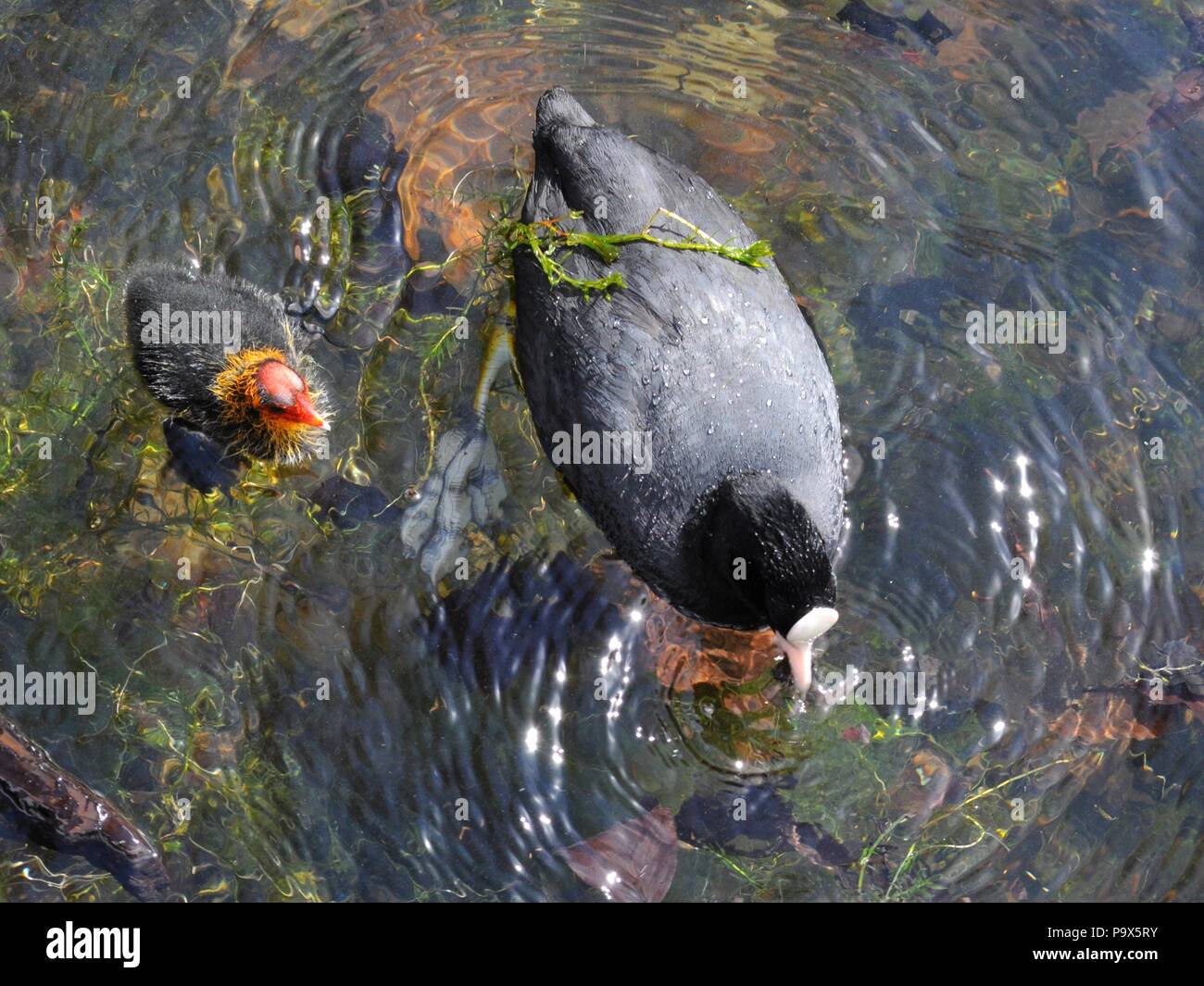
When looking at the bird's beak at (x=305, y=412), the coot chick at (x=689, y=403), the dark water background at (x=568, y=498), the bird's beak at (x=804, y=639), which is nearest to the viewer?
the bird's beak at (x=804, y=639)

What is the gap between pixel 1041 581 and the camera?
5531mm

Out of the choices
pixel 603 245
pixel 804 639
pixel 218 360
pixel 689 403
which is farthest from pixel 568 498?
pixel 218 360

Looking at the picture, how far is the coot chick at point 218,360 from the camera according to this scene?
536 cm

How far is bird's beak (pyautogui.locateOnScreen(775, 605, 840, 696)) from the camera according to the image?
14.8 feet

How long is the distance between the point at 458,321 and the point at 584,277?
1.24m

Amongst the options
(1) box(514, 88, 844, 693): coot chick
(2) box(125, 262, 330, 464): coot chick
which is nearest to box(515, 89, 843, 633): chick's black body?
(1) box(514, 88, 844, 693): coot chick

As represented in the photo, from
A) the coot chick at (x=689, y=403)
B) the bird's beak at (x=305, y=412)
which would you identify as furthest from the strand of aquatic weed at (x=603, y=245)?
the bird's beak at (x=305, y=412)

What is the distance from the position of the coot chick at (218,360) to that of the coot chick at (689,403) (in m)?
1.13

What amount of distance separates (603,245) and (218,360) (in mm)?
1785

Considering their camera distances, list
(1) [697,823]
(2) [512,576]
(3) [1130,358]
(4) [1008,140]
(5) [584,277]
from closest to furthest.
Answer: (5) [584,277], (1) [697,823], (2) [512,576], (3) [1130,358], (4) [1008,140]

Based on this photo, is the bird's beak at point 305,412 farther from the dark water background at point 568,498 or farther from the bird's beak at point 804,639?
the bird's beak at point 804,639

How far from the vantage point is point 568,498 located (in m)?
5.63
